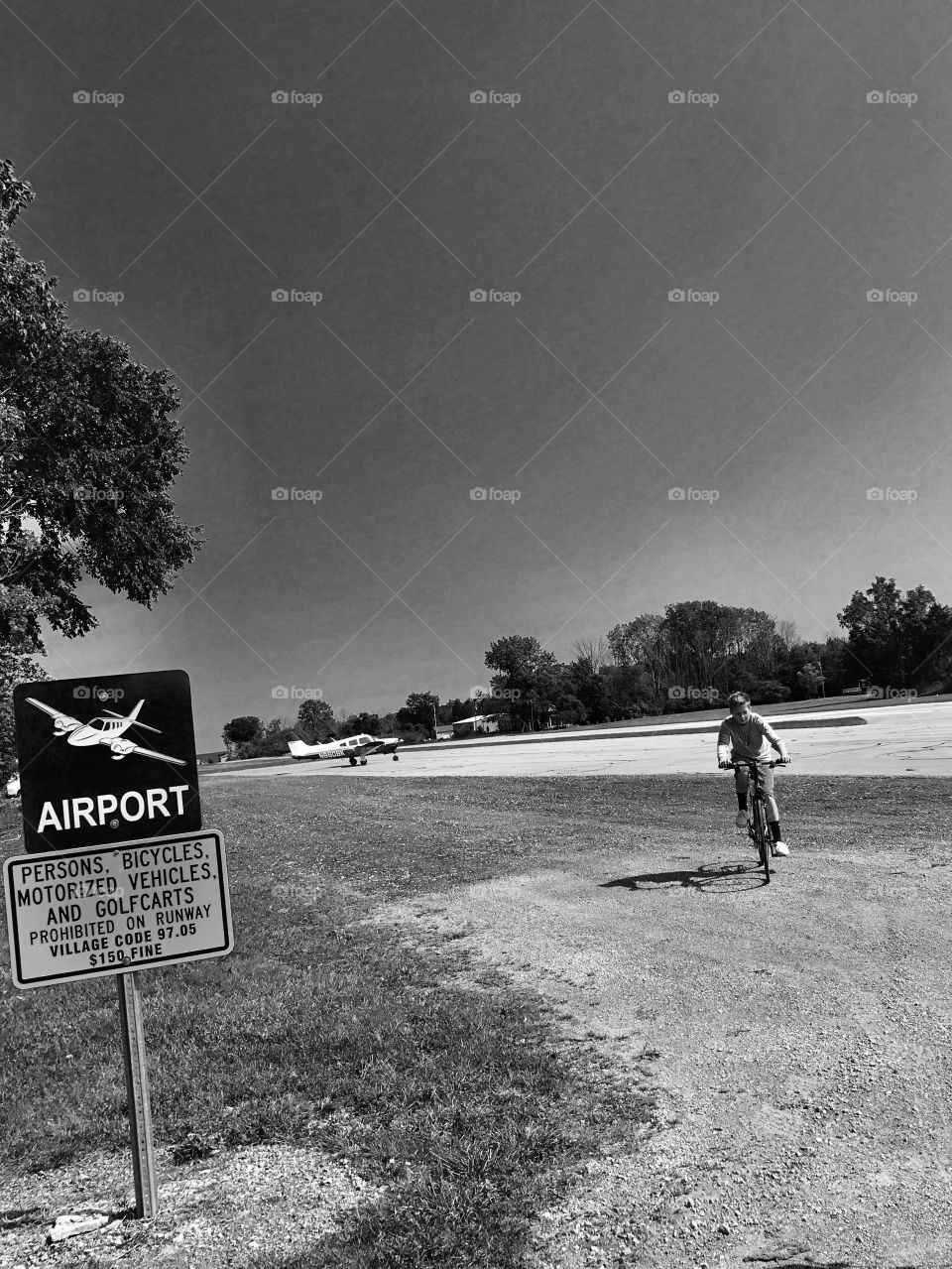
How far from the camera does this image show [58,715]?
337 cm

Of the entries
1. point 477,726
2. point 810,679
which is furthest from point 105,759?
point 477,726

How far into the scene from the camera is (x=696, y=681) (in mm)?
92500

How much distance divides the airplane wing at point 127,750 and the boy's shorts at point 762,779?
6.99 meters

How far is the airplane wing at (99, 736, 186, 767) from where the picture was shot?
11.2 ft

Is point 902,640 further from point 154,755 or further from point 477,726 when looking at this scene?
point 154,755

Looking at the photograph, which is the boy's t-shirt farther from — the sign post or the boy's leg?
the sign post

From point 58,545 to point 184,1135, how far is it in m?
17.6

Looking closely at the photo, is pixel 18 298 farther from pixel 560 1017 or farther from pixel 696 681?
pixel 696 681

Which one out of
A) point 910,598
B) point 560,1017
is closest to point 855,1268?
point 560,1017

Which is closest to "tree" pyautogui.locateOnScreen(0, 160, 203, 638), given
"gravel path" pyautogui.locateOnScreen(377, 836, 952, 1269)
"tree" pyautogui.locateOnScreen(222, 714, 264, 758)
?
"gravel path" pyautogui.locateOnScreen(377, 836, 952, 1269)

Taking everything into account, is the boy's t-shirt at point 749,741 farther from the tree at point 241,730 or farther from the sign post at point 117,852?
the tree at point 241,730

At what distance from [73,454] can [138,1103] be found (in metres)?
17.6

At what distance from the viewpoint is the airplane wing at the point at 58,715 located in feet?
11.0

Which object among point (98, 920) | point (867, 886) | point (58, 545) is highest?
point (58, 545)
